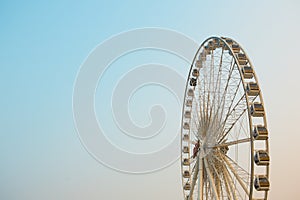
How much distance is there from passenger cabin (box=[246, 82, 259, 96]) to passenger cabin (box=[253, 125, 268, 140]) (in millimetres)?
887

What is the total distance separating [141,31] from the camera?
18.3 meters

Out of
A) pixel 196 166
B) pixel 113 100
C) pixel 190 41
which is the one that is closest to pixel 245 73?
pixel 196 166

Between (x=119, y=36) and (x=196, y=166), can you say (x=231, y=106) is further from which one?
(x=119, y=36)

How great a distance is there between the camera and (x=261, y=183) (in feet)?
26.9

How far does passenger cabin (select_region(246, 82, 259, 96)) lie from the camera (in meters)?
8.86

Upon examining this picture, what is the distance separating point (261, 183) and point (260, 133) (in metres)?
1.11

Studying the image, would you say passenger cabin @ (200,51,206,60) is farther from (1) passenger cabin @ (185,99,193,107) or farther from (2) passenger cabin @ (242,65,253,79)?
(2) passenger cabin @ (242,65,253,79)

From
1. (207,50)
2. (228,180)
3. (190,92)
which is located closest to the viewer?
(228,180)

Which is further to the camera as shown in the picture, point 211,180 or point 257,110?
point 211,180

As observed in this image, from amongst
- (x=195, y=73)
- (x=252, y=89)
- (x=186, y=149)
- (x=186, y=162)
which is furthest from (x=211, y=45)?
(x=186, y=162)

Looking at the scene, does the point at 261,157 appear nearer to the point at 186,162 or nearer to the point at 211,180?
the point at 211,180

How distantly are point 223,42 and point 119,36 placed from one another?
337 inches

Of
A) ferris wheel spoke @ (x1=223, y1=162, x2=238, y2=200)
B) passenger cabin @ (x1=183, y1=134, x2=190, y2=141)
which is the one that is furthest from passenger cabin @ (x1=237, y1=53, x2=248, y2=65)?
passenger cabin @ (x1=183, y1=134, x2=190, y2=141)

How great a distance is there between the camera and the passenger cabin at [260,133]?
8.37m
